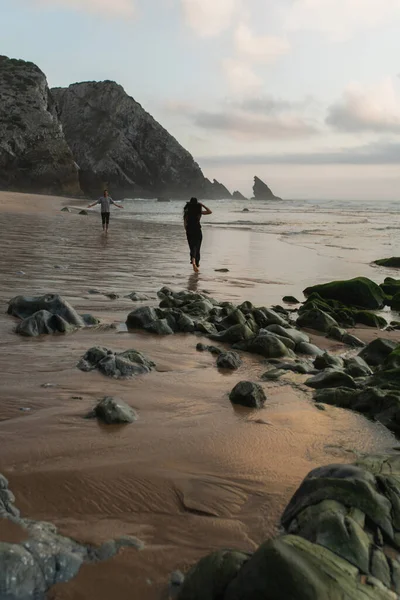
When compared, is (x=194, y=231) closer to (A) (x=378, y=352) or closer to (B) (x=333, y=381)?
(A) (x=378, y=352)

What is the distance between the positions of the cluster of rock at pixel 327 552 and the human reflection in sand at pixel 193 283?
702 cm

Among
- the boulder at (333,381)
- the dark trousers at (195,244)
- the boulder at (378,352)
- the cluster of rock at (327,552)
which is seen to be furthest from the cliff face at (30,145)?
the cluster of rock at (327,552)

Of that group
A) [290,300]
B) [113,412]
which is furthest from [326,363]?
[290,300]

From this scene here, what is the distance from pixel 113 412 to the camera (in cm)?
333

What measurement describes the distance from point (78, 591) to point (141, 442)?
1.25 meters

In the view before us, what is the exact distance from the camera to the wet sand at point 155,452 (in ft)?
7.32

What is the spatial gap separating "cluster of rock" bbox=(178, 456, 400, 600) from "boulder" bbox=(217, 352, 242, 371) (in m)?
2.27

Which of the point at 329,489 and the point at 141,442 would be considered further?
the point at 141,442

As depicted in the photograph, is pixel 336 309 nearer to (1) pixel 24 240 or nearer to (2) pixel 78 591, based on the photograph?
(2) pixel 78 591

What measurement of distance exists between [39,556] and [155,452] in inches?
43.6

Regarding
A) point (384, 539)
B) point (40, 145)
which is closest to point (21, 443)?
point (384, 539)

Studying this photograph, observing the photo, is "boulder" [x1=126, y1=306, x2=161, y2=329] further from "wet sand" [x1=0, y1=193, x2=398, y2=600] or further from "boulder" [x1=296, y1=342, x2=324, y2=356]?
"boulder" [x1=296, y1=342, x2=324, y2=356]

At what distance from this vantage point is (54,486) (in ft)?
8.30

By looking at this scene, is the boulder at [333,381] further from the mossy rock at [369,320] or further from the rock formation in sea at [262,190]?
the rock formation in sea at [262,190]
